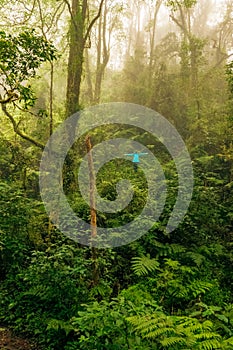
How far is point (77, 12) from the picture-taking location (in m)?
10.3

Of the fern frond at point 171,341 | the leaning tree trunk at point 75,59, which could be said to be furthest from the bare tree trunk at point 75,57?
the fern frond at point 171,341

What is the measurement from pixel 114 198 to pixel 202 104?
25.2ft

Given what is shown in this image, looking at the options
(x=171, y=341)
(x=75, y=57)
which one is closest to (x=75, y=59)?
(x=75, y=57)

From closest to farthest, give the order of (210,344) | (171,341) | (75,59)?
(171,341), (210,344), (75,59)

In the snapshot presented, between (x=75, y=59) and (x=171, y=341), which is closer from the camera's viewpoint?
(x=171, y=341)

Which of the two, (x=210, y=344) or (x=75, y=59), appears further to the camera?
(x=75, y=59)

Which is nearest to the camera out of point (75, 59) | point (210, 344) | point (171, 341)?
point (171, 341)

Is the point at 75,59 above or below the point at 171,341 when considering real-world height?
above

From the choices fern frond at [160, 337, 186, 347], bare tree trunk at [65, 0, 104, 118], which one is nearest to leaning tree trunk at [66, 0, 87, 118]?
bare tree trunk at [65, 0, 104, 118]

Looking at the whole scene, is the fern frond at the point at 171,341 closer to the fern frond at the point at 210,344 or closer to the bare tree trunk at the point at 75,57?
the fern frond at the point at 210,344

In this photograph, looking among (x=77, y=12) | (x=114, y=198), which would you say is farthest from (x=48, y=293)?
(x=77, y=12)

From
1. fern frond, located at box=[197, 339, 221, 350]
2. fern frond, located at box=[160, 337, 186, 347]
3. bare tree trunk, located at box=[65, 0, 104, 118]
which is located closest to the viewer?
fern frond, located at box=[160, 337, 186, 347]

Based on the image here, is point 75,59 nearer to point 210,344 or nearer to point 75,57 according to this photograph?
point 75,57

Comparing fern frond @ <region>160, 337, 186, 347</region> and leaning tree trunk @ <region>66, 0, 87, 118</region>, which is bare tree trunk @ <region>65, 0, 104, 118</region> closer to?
leaning tree trunk @ <region>66, 0, 87, 118</region>
